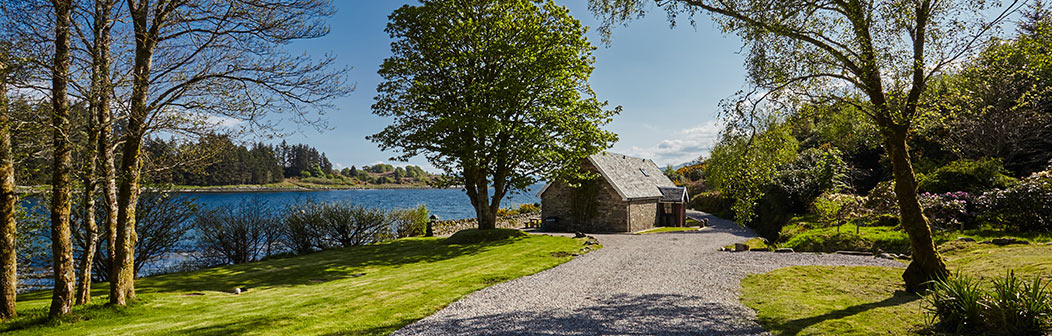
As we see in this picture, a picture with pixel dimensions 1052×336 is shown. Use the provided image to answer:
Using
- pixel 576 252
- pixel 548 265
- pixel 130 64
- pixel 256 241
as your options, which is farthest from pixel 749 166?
pixel 256 241

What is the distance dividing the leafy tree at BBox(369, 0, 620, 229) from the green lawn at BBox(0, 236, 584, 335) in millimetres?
5090

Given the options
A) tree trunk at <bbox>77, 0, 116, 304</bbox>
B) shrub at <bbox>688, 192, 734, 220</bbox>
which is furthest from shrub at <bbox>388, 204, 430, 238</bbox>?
shrub at <bbox>688, 192, 734, 220</bbox>

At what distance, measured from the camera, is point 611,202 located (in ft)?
92.9

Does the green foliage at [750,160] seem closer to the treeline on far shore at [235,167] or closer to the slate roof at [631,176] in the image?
the treeline on far shore at [235,167]

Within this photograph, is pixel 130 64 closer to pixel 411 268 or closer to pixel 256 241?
pixel 411 268

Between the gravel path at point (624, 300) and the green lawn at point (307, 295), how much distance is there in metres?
0.87

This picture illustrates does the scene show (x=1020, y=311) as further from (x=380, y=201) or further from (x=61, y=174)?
(x=380, y=201)

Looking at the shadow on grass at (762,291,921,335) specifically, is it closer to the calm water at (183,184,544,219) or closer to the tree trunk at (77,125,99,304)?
the tree trunk at (77,125,99,304)

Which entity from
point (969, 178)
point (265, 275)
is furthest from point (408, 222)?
point (969, 178)

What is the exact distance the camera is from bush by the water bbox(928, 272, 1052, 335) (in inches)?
213

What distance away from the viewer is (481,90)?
21.0m

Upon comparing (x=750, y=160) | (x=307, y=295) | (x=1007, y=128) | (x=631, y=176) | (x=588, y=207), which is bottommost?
(x=307, y=295)

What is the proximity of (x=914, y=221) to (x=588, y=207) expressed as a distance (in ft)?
70.1

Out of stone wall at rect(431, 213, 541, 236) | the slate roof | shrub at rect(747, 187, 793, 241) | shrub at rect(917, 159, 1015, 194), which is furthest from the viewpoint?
stone wall at rect(431, 213, 541, 236)
